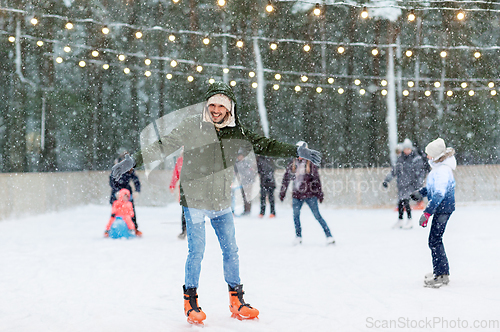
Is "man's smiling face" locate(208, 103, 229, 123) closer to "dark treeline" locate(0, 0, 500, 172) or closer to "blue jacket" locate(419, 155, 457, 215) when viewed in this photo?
"blue jacket" locate(419, 155, 457, 215)

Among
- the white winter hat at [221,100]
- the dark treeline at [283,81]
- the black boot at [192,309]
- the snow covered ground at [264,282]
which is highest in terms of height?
the dark treeline at [283,81]

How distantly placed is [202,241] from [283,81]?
38.5 ft

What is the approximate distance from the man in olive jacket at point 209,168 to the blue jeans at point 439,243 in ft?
5.44

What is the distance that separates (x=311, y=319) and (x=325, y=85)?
11.3 m

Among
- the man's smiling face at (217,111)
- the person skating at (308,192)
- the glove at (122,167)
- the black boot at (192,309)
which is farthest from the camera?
the person skating at (308,192)

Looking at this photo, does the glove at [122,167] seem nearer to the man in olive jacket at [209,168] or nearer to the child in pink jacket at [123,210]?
the man in olive jacket at [209,168]

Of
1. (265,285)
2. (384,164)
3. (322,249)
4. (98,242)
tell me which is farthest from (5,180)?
(384,164)

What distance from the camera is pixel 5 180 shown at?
9.62 meters

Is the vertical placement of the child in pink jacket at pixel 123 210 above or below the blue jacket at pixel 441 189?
below

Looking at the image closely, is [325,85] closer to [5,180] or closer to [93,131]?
[93,131]

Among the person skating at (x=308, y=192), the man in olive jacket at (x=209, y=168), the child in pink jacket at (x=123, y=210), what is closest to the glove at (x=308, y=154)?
the man in olive jacket at (x=209, y=168)

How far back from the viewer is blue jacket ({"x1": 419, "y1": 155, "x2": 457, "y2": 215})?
13.6 ft

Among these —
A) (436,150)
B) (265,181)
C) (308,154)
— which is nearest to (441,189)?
(436,150)

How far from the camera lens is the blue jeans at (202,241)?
130 inches
